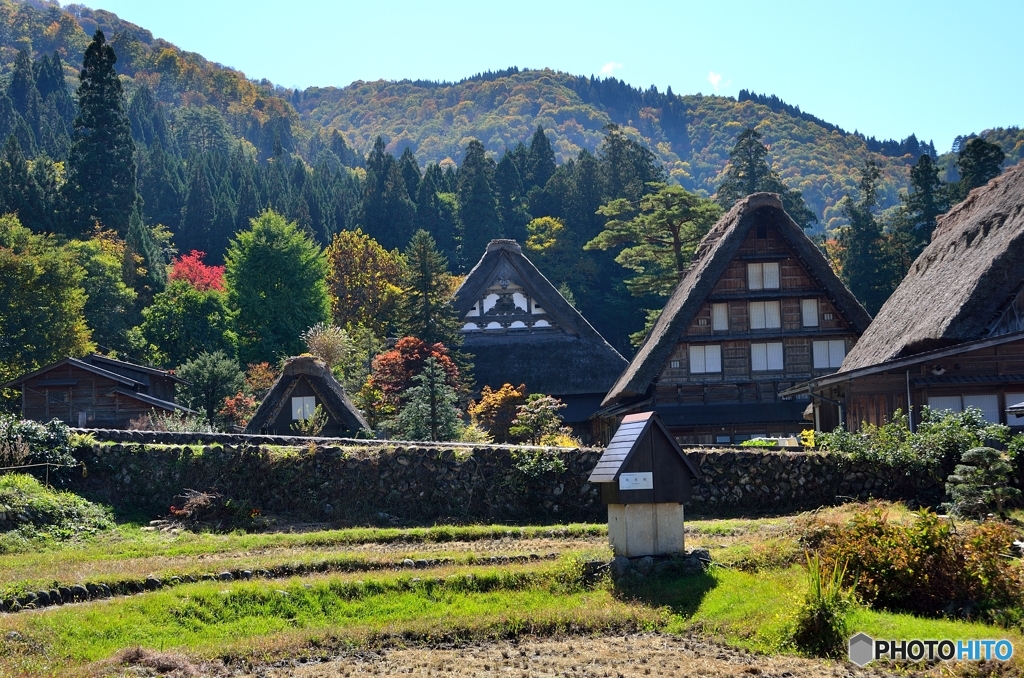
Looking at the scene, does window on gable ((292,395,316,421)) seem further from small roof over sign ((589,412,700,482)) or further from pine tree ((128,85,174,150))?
pine tree ((128,85,174,150))

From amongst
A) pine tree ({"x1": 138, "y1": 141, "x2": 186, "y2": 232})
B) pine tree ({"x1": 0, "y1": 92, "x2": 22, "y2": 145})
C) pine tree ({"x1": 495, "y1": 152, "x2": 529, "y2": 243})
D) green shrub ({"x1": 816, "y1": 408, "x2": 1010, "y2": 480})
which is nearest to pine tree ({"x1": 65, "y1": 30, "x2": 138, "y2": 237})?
pine tree ({"x1": 138, "y1": 141, "x2": 186, "y2": 232})

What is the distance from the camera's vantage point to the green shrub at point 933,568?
1568 cm

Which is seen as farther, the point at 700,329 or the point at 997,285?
the point at 700,329

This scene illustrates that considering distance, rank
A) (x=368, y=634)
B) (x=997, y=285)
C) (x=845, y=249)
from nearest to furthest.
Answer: (x=368, y=634)
(x=997, y=285)
(x=845, y=249)

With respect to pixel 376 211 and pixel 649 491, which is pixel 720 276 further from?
pixel 376 211

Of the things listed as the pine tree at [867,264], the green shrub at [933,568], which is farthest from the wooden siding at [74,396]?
the pine tree at [867,264]

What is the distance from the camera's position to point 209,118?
17475 cm

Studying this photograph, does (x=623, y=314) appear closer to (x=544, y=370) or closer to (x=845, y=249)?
(x=845, y=249)

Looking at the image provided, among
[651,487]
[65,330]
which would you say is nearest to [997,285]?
[651,487]

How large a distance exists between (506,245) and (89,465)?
27.6 meters

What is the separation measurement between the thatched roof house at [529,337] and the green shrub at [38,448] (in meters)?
23.3

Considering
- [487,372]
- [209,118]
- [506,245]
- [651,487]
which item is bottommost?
[651,487]

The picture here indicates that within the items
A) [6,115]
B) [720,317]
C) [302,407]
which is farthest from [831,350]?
[6,115]

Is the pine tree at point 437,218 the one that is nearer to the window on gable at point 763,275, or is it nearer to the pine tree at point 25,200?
the pine tree at point 25,200
